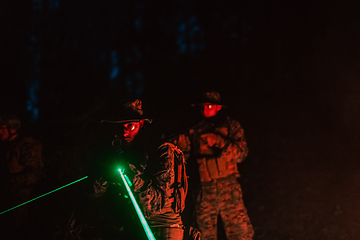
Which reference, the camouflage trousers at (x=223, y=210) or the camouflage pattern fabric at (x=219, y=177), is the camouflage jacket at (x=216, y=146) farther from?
the camouflage trousers at (x=223, y=210)

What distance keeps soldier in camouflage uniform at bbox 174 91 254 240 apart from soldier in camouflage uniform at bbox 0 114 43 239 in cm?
273

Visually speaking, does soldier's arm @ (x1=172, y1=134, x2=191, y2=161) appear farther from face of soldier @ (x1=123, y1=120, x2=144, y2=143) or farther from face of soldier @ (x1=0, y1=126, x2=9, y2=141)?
face of soldier @ (x1=0, y1=126, x2=9, y2=141)

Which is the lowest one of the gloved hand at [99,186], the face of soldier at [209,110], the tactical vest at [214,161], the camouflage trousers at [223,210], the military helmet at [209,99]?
the camouflage trousers at [223,210]

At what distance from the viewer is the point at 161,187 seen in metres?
3.41

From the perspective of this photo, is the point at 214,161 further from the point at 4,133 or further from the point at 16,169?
the point at 4,133

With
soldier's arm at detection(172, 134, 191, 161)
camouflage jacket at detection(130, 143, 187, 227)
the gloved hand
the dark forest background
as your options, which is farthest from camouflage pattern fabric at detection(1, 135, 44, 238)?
camouflage jacket at detection(130, 143, 187, 227)

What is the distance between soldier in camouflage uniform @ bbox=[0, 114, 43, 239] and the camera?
616 cm

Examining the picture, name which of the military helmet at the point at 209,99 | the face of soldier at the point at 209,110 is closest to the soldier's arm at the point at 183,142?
the face of soldier at the point at 209,110

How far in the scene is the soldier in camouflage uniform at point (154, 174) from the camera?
3.39 m

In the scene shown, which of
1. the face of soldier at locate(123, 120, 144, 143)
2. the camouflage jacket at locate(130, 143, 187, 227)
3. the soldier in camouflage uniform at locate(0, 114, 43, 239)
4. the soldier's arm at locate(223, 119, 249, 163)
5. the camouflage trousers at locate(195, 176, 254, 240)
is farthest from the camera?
the soldier in camouflage uniform at locate(0, 114, 43, 239)

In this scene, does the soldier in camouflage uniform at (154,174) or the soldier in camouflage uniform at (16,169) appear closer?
the soldier in camouflage uniform at (154,174)

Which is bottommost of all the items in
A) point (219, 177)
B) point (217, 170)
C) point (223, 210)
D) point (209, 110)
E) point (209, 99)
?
point (223, 210)

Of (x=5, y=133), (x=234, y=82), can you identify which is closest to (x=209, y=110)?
(x=234, y=82)

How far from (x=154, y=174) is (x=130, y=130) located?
635 mm
